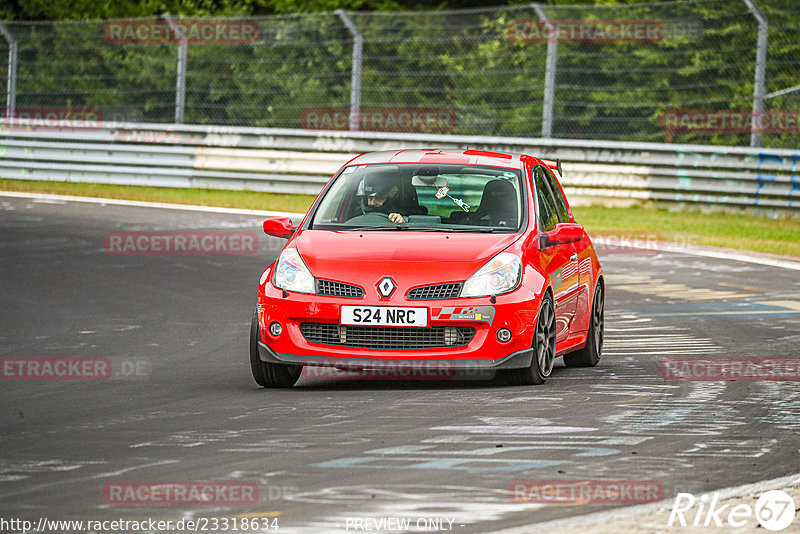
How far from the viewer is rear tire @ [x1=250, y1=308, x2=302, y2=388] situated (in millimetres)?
8992

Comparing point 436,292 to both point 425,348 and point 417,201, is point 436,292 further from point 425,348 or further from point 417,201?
point 417,201

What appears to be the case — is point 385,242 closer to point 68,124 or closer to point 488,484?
point 488,484

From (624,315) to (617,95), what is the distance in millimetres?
11625

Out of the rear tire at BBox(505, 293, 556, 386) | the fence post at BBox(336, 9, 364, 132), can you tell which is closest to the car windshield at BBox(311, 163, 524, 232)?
the rear tire at BBox(505, 293, 556, 386)

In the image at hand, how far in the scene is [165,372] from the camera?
9781 millimetres

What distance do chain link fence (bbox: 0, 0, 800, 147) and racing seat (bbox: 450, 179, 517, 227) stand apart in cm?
1286

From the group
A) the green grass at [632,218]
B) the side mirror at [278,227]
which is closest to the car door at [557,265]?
the side mirror at [278,227]

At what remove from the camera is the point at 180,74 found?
26.1 meters

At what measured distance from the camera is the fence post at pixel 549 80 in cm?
2320

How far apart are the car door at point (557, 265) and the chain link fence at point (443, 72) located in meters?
12.4

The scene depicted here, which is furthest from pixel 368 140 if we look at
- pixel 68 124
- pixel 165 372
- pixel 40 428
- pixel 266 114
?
pixel 40 428

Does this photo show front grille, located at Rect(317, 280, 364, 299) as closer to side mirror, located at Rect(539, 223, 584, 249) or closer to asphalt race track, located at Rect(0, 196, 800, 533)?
asphalt race track, located at Rect(0, 196, 800, 533)

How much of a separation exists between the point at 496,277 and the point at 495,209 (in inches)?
38.1

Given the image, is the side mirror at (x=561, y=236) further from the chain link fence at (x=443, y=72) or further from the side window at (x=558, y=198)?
the chain link fence at (x=443, y=72)
